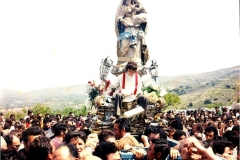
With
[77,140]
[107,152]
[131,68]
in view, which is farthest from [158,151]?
[131,68]

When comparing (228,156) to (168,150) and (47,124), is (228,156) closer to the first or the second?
(168,150)

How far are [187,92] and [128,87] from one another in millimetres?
92327

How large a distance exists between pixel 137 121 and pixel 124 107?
1.79 feet

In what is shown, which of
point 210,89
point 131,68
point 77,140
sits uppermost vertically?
point 210,89

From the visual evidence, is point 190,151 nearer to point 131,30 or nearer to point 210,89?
point 131,30

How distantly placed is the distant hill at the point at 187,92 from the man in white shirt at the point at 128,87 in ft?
180

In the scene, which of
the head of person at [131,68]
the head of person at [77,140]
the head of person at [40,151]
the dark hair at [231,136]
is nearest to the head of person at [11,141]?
the head of person at [77,140]

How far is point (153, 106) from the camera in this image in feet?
34.6

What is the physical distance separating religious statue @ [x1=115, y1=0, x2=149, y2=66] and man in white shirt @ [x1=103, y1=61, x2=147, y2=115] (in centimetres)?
483

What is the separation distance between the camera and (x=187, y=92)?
100 m

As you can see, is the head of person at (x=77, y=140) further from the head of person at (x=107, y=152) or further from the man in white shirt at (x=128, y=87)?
the man in white shirt at (x=128, y=87)

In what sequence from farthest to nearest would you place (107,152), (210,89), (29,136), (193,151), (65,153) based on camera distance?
(210,89), (29,136), (107,152), (65,153), (193,151)

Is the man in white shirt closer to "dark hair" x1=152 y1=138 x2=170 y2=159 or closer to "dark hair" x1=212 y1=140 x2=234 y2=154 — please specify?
"dark hair" x1=212 y1=140 x2=234 y2=154

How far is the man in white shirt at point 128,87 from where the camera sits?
9.79m
